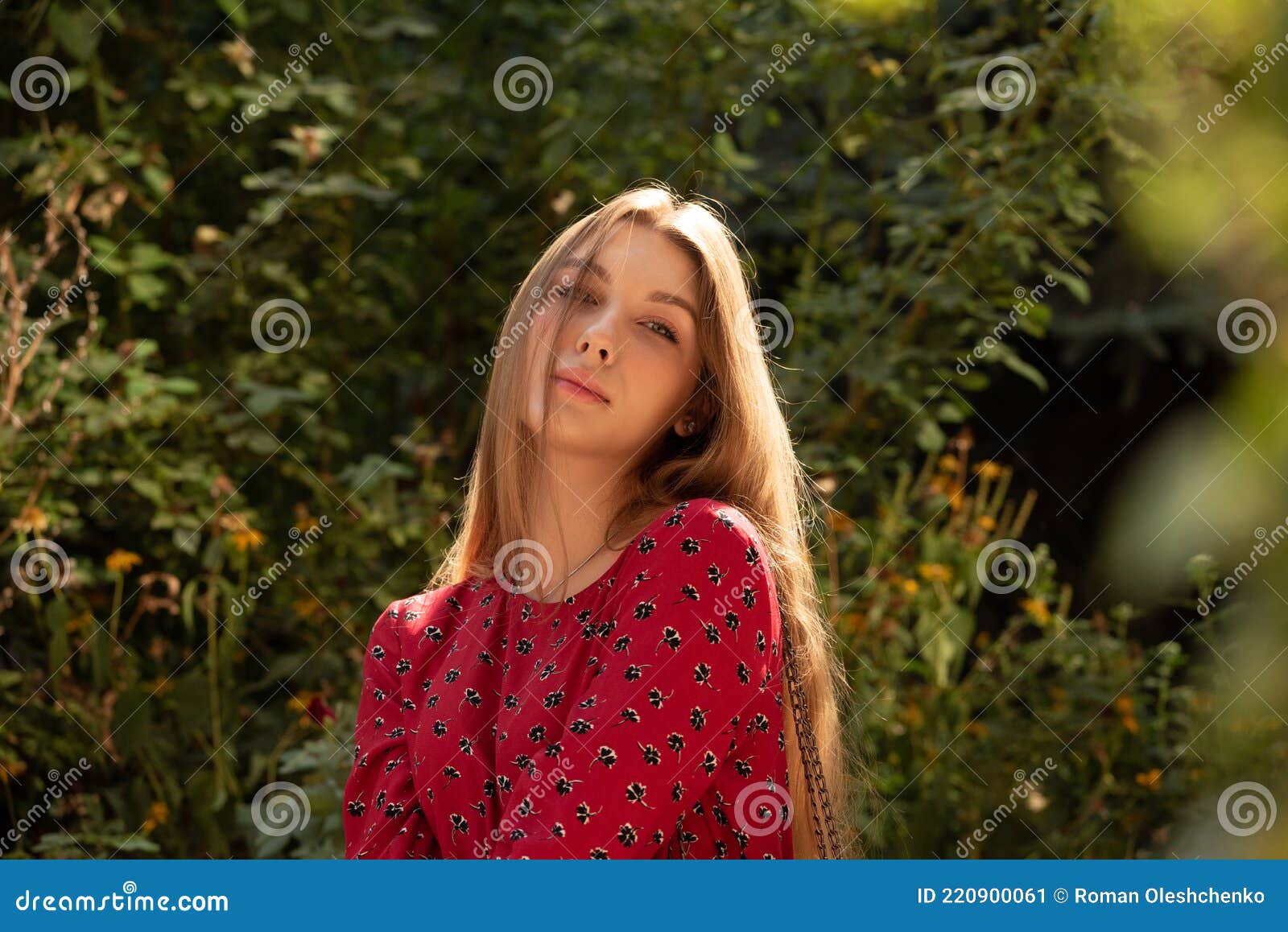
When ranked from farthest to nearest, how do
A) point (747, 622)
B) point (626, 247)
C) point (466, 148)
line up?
point (466, 148), point (626, 247), point (747, 622)

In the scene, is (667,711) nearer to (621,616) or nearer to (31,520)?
(621,616)

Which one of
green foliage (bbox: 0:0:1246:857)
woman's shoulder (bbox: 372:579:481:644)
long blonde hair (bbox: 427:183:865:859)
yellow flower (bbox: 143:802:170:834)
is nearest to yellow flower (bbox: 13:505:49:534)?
green foliage (bbox: 0:0:1246:857)

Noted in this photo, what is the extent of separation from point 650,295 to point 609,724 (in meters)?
0.53

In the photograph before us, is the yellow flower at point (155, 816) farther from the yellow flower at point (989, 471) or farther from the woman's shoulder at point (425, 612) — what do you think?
the yellow flower at point (989, 471)

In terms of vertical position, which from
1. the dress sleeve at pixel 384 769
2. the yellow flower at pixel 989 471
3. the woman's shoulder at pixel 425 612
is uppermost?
the yellow flower at pixel 989 471

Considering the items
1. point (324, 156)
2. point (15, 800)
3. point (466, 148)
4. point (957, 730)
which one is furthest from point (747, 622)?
point (466, 148)

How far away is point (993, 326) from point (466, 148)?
5.06 feet

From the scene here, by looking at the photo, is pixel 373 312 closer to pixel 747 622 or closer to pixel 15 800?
pixel 15 800

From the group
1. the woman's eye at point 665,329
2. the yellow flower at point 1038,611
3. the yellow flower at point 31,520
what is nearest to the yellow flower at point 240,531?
the yellow flower at point 31,520

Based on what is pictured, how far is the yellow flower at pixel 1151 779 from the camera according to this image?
9.50ft

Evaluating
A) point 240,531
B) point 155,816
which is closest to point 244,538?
point 240,531

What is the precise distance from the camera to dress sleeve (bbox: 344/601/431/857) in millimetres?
1608

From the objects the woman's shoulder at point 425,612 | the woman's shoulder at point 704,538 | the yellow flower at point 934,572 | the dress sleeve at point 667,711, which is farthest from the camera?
the yellow flower at point 934,572

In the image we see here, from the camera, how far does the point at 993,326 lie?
313 centimetres
